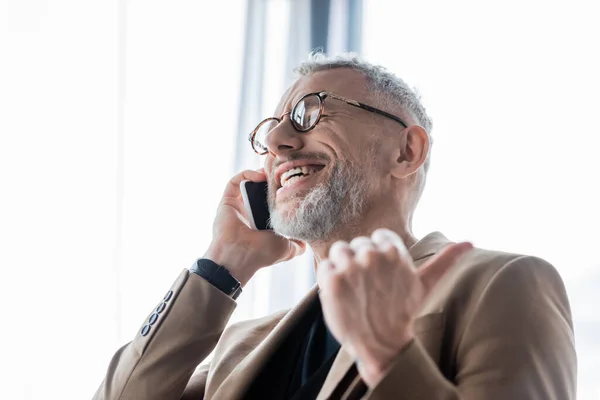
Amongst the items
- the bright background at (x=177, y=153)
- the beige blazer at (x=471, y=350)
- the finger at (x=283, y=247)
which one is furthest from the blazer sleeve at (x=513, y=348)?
the bright background at (x=177, y=153)

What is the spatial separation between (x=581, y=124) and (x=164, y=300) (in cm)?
115

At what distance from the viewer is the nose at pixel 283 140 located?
1292mm

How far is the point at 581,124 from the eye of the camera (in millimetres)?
1678

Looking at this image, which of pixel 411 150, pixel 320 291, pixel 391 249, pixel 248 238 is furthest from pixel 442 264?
pixel 248 238

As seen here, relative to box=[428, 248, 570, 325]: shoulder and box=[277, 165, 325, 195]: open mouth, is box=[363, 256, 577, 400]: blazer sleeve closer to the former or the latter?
box=[428, 248, 570, 325]: shoulder

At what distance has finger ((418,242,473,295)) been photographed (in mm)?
689

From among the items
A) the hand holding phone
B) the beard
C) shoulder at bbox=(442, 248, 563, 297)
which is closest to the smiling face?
the beard

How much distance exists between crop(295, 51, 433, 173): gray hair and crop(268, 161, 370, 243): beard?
7.1 inches

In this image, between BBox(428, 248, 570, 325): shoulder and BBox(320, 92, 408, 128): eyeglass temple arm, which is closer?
BBox(428, 248, 570, 325): shoulder

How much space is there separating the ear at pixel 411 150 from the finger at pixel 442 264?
0.61 m

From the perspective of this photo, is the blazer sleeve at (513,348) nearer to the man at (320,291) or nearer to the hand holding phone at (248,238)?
the man at (320,291)

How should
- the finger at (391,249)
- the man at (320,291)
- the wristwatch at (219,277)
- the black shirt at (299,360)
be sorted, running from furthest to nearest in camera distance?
the wristwatch at (219,277), the black shirt at (299,360), the man at (320,291), the finger at (391,249)

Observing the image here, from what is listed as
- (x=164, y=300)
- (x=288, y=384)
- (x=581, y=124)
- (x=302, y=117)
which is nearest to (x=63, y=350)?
(x=164, y=300)

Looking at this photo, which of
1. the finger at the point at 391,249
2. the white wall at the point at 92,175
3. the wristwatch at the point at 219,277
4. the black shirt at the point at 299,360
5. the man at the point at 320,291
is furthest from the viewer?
the white wall at the point at 92,175
